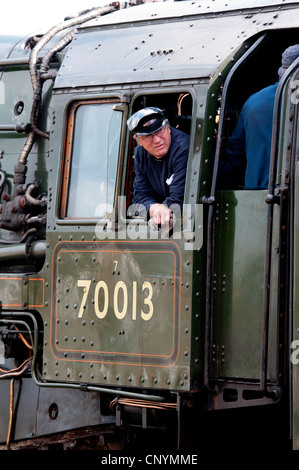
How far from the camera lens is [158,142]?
6090mm

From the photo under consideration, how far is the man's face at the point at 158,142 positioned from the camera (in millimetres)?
6074

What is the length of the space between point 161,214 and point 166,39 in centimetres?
139

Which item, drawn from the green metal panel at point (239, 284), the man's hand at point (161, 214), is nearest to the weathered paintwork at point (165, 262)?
the green metal panel at point (239, 284)

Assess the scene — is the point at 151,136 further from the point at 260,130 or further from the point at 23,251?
the point at 23,251

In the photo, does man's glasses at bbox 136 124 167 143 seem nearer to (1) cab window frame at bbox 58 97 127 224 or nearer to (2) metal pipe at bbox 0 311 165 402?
(1) cab window frame at bbox 58 97 127 224

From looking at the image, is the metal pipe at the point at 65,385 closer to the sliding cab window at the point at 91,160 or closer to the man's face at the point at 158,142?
the sliding cab window at the point at 91,160

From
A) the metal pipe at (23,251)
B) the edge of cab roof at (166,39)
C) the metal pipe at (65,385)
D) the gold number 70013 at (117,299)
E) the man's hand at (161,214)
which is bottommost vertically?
the metal pipe at (65,385)

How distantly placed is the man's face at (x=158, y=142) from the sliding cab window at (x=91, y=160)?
0.93 feet

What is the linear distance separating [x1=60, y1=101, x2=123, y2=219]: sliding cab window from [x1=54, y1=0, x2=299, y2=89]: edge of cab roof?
221mm

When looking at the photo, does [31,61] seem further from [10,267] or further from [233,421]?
[233,421]

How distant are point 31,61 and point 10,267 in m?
1.74

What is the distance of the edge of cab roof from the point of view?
601 centimetres

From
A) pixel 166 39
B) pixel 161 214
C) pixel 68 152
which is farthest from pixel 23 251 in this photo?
pixel 166 39

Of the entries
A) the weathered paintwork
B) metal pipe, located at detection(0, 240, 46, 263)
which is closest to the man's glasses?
the weathered paintwork
